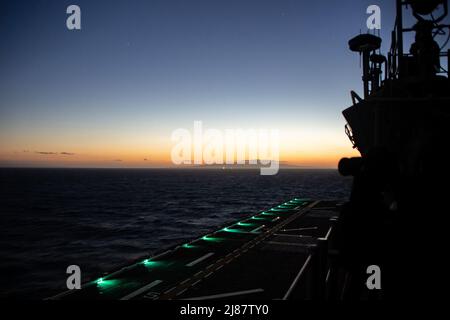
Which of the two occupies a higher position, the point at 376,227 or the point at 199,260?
the point at 376,227

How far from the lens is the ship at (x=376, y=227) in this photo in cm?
383

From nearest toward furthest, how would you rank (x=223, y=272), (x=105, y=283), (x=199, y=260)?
(x=105, y=283), (x=223, y=272), (x=199, y=260)

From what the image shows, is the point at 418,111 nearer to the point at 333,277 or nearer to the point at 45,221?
the point at 333,277

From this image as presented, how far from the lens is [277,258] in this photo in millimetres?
16547

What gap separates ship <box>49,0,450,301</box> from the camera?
151 inches

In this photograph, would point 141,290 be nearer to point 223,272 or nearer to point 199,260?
point 223,272

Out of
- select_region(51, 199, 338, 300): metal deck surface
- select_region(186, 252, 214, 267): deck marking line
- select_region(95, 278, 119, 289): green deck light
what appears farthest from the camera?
select_region(186, 252, 214, 267): deck marking line

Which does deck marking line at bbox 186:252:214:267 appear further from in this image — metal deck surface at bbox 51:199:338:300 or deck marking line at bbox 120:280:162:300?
deck marking line at bbox 120:280:162:300

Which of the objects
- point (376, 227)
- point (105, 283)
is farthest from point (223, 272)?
point (376, 227)

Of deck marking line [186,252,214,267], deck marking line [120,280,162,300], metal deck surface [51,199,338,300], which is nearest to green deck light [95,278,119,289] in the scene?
metal deck surface [51,199,338,300]

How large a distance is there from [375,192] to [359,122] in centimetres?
566

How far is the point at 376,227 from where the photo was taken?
3.78 meters

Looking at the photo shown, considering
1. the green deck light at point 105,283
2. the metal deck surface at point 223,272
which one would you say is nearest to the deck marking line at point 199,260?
the metal deck surface at point 223,272
